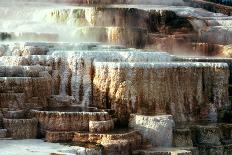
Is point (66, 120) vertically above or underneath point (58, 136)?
above

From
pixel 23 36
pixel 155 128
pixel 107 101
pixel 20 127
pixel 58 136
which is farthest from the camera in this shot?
pixel 23 36

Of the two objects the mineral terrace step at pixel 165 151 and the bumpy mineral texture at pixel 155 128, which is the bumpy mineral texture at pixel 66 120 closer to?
the bumpy mineral texture at pixel 155 128

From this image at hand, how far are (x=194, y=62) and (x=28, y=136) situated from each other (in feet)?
19.2

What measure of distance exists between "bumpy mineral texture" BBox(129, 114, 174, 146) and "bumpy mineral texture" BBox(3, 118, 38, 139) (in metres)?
2.58

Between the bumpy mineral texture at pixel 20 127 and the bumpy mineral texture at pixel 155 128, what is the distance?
102 inches

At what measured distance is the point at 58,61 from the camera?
17.4 meters

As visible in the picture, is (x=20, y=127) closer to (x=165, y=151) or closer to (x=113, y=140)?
(x=113, y=140)

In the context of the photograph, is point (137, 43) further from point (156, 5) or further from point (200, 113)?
point (156, 5)

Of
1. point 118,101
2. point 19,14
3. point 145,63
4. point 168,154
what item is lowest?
point 168,154

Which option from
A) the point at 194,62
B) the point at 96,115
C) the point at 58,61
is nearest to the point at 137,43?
the point at 194,62

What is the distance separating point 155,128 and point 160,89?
1759 millimetres

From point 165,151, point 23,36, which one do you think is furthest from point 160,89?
point 23,36

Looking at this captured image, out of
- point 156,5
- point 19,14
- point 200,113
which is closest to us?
point 200,113

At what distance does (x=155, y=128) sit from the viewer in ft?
51.5
